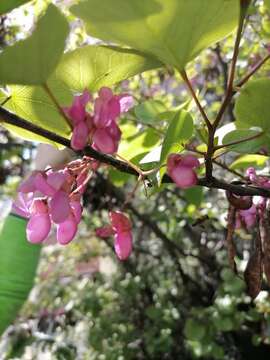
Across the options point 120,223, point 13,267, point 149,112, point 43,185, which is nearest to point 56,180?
point 43,185

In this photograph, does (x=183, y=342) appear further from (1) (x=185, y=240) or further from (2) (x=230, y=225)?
(2) (x=230, y=225)

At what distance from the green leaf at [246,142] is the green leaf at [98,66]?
0.11 metres

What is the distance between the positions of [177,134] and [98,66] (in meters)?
0.10

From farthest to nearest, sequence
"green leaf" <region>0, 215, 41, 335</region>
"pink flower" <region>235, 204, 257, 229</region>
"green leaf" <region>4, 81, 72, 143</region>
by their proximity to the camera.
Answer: "green leaf" <region>0, 215, 41, 335</region> → "pink flower" <region>235, 204, 257, 229</region> → "green leaf" <region>4, 81, 72, 143</region>

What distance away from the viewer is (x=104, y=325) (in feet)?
7.97

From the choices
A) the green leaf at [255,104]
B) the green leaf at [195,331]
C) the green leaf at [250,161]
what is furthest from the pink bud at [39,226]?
the green leaf at [195,331]

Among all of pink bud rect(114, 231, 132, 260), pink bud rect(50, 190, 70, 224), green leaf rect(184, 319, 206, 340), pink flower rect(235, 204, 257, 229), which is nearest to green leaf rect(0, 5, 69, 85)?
pink bud rect(50, 190, 70, 224)

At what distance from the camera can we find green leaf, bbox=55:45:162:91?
438 millimetres

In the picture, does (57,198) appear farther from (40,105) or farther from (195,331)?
A: (195,331)

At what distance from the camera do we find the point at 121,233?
1.85 feet

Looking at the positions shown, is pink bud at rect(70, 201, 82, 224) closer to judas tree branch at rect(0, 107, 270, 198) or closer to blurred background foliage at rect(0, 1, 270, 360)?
judas tree branch at rect(0, 107, 270, 198)

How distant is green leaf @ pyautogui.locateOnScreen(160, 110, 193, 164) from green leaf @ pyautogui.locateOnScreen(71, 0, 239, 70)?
6 cm

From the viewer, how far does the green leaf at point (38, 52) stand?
354 mm

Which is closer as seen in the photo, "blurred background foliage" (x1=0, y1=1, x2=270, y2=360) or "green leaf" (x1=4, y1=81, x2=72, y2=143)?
"green leaf" (x1=4, y1=81, x2=72, y2=143)
